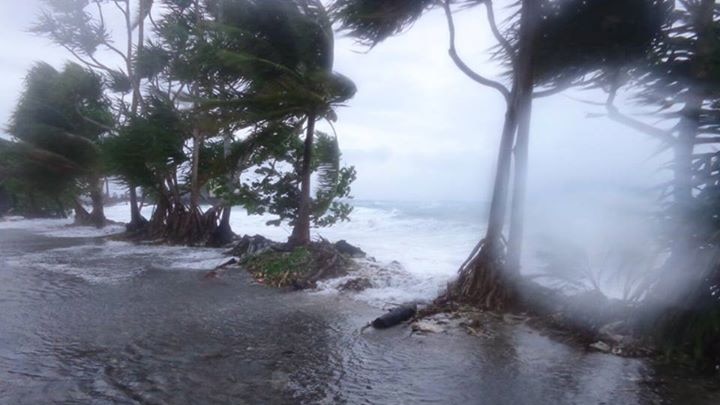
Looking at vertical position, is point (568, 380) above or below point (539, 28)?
below

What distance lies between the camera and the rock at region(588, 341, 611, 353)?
443cm

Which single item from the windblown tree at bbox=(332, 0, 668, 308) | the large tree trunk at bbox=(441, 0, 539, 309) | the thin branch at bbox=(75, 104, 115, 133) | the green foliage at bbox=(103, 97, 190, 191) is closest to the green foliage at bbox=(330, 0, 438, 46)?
the windblown tree at bbox=(332, 0, 668, 308)

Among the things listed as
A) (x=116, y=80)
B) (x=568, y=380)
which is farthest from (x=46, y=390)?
(x=116, y=80)

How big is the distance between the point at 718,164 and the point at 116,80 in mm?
16795

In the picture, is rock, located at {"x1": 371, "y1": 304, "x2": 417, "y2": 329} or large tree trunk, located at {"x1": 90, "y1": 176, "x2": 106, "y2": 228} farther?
large tree trunk, located at {"x1": 90, "y1": 176, "x2": 106, "y2": 228}

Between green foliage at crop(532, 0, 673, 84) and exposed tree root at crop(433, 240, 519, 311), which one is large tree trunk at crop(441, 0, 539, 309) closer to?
exposed tree root at crop(433, 240, 519, 311)

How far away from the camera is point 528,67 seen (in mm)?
5703

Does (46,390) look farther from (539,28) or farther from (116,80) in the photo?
(116,80)

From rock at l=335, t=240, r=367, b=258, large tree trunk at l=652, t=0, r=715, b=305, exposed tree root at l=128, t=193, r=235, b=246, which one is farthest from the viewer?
exposed tree root at l=128, t=193, r=235, b=246

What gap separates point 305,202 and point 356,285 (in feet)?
10.3

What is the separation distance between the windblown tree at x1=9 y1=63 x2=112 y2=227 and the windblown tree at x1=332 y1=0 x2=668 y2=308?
13.4 m

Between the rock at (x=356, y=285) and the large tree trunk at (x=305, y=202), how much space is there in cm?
227

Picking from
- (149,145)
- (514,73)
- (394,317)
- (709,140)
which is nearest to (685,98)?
(709,140)

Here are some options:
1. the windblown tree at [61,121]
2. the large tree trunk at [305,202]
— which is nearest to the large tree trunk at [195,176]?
the large tree trunk at [305,202]
